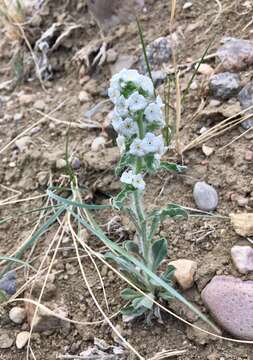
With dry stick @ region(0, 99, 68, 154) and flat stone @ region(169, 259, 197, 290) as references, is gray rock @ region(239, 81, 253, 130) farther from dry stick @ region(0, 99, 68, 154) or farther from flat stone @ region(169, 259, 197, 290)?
dry stick @ region(0, 99, 68, 154)

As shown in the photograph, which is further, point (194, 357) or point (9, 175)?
point (9, 175)

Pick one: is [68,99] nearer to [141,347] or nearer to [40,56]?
[40,56]

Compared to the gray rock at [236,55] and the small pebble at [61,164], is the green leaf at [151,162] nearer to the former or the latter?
the small pebble at [61,164]

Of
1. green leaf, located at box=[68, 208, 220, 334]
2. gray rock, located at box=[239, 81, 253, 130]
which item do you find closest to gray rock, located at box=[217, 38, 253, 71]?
gray rock, located at box=[239, 81, 253, 130]

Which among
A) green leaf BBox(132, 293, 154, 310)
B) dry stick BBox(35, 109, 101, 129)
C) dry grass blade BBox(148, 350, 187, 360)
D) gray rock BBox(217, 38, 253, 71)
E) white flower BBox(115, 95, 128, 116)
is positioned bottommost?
dry grass blade BBox(148, 350, 187, 360)

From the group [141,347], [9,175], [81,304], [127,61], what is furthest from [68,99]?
[141,347]
